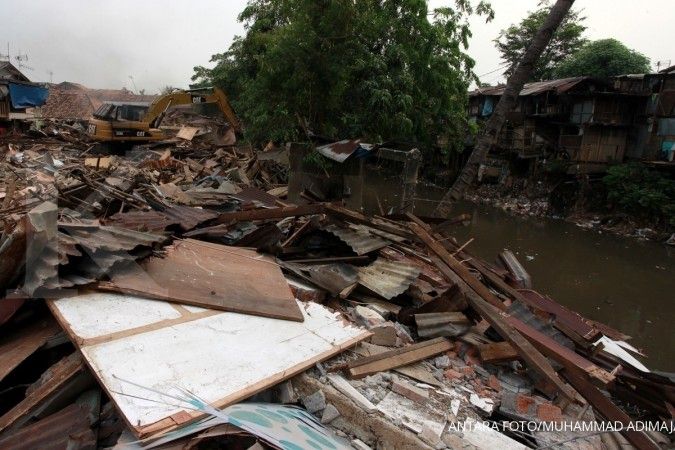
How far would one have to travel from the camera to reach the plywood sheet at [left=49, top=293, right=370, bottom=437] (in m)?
2.26

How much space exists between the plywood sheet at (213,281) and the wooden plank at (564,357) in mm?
1951

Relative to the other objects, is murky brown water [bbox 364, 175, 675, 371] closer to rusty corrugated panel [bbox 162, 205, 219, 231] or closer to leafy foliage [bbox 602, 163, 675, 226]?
leafy foliage [bbox 602, 163, 675, 226]

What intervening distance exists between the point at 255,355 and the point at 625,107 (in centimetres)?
2315

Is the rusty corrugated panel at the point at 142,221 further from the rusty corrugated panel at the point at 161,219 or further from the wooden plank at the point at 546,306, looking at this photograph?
the wooden plank at the point at 546,306

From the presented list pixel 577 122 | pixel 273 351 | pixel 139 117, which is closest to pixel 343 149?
pixel 273 351

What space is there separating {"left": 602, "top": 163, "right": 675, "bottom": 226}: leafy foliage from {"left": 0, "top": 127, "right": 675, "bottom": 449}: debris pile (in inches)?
597

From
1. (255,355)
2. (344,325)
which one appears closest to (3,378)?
(255,355)

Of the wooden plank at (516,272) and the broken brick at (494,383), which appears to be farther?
the wooden plank at (516,272)

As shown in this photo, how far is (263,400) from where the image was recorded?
2697 millimetres

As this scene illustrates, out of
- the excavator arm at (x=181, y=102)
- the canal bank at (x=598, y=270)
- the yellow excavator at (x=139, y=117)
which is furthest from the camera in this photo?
the excavator arm at (x=181, y=102)

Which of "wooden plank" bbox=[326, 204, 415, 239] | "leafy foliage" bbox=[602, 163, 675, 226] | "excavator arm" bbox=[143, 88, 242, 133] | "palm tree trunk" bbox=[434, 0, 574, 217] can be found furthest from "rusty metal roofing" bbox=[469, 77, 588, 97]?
"wooden plank" bbox=[326, 204, 415, 239]

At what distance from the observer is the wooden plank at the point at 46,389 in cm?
237

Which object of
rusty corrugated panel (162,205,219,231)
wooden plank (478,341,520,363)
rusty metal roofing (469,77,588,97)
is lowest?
wooden plank (478,341,520,363)

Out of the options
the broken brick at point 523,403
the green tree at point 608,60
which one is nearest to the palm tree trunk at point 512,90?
the broken brick at point 523,403
